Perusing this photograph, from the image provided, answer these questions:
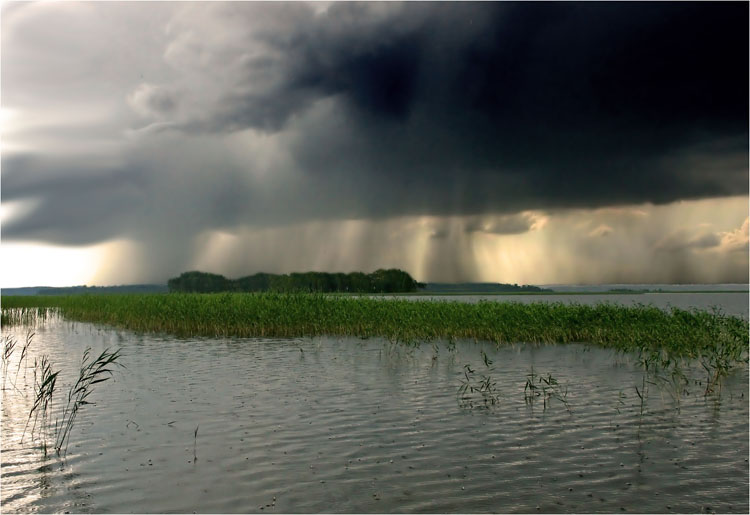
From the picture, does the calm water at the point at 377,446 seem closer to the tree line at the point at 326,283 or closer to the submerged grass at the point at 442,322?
the submerged grass at the point at 442,322

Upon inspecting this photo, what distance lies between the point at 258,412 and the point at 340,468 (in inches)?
198

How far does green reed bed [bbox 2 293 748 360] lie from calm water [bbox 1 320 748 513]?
7280 millimetres

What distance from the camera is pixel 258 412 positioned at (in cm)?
1518

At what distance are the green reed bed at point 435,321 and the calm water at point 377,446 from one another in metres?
7.28

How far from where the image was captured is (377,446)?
479 inches

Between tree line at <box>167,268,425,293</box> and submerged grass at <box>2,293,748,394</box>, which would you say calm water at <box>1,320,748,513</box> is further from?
tree line at <box>167,268,425,293</box>

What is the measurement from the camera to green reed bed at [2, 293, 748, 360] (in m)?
29.0

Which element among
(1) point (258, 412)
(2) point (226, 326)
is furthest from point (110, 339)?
(1) point (258, 412)

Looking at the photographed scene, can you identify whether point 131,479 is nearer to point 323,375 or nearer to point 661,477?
point 661,477

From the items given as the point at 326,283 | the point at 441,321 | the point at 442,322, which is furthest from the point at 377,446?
the point at 326,283

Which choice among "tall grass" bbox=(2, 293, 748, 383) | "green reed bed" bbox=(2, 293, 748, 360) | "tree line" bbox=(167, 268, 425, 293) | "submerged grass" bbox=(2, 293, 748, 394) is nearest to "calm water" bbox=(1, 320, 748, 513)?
"submerged grass" bbox=(2, 293, 748, 394)

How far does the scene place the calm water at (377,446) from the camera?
371 inches

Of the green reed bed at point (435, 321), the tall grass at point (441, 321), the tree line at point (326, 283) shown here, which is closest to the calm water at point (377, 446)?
the green reed bed at point (435, 321)

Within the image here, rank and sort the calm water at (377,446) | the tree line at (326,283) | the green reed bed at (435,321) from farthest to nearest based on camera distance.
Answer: the tree line at (326,283) → the green reed bed at (435,321) → the calm water at (377,446)
